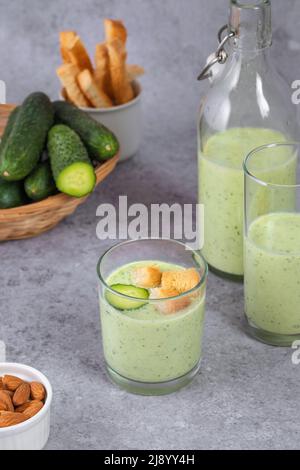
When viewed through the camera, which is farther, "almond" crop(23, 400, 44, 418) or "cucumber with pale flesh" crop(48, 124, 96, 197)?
"cucumber with pale flesh" crop(48, 124, 96, 197)

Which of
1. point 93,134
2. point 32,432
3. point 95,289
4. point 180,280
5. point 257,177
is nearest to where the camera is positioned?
point 32,432

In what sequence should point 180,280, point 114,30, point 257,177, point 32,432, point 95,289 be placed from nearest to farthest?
point 32,432 < point 180,280 < point 257,177 < point 95,289 < point 114,30

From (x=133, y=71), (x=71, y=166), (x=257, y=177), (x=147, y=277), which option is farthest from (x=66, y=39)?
(x=147, y=277)

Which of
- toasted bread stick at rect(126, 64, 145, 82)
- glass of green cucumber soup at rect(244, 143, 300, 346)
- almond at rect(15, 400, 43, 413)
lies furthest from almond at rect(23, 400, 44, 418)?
toasted bread stick at rect(126, 64, 145, 82)

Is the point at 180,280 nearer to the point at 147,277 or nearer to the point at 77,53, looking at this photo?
the point at 147,277

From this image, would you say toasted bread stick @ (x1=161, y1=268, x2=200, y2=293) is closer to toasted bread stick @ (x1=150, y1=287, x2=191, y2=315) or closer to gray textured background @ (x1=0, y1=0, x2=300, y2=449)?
toasted bread stick @ (x1=150, y1=287, x2=191, y2=315)

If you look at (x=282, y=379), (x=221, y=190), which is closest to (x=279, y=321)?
(x=282, y=379)

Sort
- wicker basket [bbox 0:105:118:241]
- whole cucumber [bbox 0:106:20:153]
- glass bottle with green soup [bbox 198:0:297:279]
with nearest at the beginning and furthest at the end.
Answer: glass bottle with green soup [bbox 198:0:297:279] → wicker basket [bbox 0:105:118:241] → whole cucumber [bbox 0:106:20:153]

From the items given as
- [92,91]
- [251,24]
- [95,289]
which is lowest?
[95,289]
